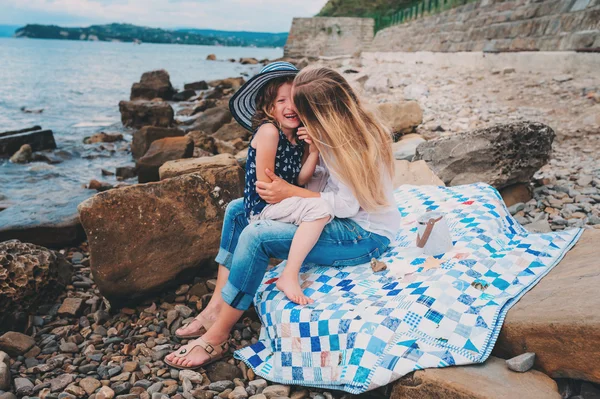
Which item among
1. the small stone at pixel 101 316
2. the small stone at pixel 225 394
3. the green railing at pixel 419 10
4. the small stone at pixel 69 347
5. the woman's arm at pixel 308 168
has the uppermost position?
the green railing at pixel 419 10

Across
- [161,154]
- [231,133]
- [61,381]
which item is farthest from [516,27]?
[61,381]

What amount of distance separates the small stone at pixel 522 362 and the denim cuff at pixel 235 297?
1340 millimetres

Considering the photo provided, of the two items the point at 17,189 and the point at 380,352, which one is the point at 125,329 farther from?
the point at 17,189

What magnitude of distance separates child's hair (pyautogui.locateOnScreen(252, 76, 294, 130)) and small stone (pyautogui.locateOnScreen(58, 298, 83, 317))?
1.80 m

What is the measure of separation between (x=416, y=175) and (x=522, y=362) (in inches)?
101

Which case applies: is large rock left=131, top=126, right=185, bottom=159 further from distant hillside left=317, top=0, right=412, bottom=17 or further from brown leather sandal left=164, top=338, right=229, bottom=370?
distant hillside left=317, top=0, right=412, bottom=17

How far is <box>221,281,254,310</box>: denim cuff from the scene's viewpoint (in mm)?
2652

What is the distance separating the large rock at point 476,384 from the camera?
1.86 metres

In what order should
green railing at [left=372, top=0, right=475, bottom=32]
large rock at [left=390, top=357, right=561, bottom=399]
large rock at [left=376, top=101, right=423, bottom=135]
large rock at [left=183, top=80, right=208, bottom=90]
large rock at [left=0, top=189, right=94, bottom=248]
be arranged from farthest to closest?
large rock at [left=183, top=80, right=208, bottom=90] → green railing at [left=372, top=0, right=475, bottom=32] → large rock at [left=376, top=101, right=423, bottom=135] → large rock at [left=0, top=189, right=94, bottom=248] → large rock at [left=390, top=357, right=561, bottom=399]


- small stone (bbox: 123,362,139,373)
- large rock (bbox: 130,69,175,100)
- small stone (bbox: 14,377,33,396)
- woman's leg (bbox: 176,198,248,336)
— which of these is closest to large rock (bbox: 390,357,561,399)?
woman's leg (bbox: 176,198,248,336)

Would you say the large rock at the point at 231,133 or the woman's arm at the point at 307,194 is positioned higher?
the woman's arm at the point at 307,194

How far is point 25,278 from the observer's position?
3338 millimetres

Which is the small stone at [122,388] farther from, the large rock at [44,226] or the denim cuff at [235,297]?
the large rock at [44,226]

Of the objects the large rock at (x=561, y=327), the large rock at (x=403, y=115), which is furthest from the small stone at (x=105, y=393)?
the large rock at (x=403, y=115)
